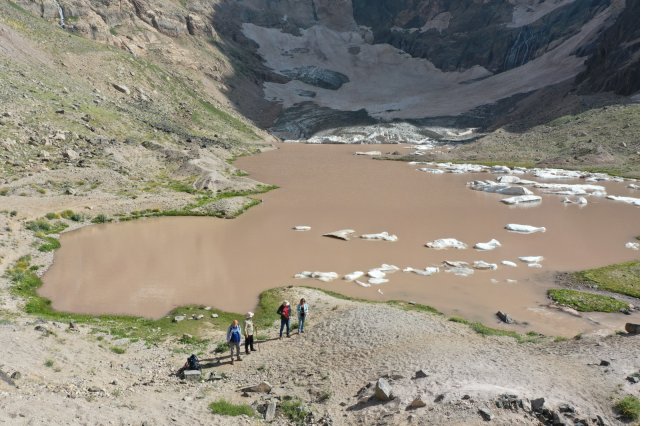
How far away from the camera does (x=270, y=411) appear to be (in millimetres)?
13664

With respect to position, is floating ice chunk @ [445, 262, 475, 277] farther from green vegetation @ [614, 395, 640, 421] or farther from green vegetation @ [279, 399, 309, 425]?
green vegetation @ [279, 399, 309, 425]

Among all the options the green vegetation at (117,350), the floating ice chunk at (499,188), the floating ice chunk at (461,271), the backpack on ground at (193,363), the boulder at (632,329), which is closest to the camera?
the backpack on ground at (193,363)

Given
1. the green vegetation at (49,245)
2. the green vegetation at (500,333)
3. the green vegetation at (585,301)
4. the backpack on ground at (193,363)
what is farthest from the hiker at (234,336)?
the green vegetation at (49,245)

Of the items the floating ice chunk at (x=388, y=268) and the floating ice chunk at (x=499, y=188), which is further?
the floating ice chunk at (x=499, y=188)

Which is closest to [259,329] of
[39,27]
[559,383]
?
[559,383]

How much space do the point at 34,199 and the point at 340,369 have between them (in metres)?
35.5

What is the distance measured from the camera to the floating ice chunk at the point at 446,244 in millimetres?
34406

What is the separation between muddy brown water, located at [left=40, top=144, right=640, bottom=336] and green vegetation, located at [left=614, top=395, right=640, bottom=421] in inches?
307

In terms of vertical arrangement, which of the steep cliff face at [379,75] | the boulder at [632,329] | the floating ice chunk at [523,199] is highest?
the steep cliff face at [379,75]

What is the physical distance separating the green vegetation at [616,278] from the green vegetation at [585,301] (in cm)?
184

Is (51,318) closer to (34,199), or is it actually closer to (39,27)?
(34,199)

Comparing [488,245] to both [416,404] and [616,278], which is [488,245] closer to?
[616,278]

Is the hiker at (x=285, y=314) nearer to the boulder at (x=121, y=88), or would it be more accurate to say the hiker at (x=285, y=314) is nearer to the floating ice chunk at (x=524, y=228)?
the floating ice chunk at (x=524, y=228)

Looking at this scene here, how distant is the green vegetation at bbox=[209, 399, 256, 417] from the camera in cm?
1350
